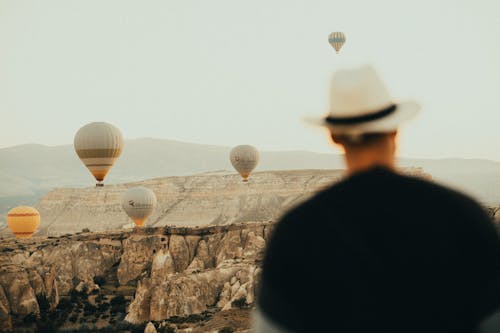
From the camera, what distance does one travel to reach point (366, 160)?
2.21 m

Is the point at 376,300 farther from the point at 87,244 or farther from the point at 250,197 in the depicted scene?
the point at 250,197

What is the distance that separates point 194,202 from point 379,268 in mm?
111312

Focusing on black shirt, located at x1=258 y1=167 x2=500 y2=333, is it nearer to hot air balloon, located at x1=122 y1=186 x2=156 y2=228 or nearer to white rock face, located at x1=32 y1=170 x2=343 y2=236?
hot air balloon, located at x1=122 y1=186 x2=156 y2=228

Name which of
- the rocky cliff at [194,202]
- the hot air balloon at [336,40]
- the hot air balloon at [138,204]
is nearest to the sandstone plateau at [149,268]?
the rocky cliff at [194,202]

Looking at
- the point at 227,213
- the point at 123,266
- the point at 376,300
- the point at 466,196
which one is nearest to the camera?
the point at 376,300

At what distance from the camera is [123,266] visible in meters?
64.2

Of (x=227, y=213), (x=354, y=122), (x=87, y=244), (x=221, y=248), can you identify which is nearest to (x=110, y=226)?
(x=227, y=213)

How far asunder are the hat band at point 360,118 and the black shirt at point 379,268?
0.27m

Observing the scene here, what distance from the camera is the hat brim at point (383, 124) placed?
7.22 ft

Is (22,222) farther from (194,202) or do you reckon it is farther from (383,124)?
(383,124)

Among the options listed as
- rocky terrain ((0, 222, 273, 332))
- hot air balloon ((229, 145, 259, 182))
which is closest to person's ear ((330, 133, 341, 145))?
rocky terrain ((0, 222, 273, 332))

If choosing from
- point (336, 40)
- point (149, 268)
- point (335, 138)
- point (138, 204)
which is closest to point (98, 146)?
point (149, 268)

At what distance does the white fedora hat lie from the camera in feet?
7.22

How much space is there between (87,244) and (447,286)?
67.4 metres
